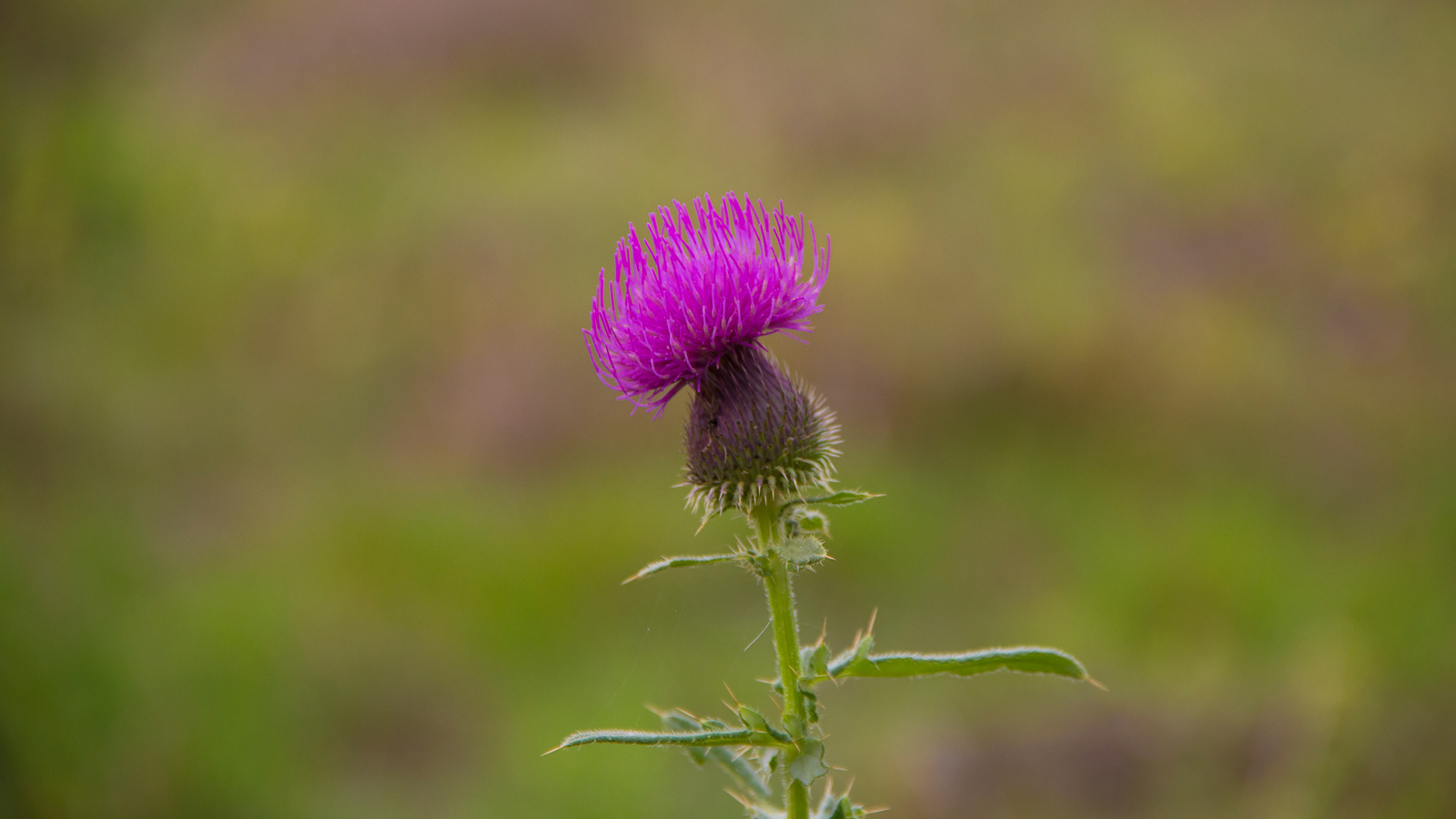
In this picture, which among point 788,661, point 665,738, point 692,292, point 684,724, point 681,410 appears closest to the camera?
point 665,738

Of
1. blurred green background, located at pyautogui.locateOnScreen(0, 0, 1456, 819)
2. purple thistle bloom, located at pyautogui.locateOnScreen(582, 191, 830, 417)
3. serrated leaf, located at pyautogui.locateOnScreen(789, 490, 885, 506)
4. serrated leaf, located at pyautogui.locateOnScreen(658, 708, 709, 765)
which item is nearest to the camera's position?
serrated leaf, located at pyautogui.locateOnScreen(789, 490, 885, 506)

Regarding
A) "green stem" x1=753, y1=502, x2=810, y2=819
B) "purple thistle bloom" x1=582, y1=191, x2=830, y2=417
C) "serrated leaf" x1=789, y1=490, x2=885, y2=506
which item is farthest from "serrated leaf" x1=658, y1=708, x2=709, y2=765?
"purple thistle bloom" x1=582, y1=191, x2=830, y2=417

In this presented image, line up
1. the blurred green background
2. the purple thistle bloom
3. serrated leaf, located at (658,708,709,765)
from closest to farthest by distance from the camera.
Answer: serrated leaf, located at (658,708,709,765) < the purple thistle bloom < the blurred green background

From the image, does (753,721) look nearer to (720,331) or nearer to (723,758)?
(723,758)

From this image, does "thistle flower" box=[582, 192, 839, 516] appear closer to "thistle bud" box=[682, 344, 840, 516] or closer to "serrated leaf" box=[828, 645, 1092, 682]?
"thistle bud" box=[682, 344, 840, 516]

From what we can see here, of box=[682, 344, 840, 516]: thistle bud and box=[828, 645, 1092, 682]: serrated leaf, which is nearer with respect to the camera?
box=[828, 645, 1092, 682]: serrated leaf

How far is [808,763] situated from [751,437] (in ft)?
2.55

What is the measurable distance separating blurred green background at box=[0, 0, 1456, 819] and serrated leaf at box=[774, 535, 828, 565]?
99.9 inches

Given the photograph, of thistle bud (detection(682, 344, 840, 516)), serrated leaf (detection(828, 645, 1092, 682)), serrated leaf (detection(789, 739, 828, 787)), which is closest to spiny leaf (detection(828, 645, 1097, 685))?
serrated leaf (detection(828, 645, 1092, 682))

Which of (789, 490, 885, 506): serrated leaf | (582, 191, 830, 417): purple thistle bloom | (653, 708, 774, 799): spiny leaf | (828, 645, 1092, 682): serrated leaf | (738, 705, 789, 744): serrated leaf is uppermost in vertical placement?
(582, 191, 830, 417): purple thistle bloom

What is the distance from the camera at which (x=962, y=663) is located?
1909 millimetres

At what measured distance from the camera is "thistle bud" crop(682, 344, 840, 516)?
236 centimetres

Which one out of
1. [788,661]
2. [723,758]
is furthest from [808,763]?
[723,758]

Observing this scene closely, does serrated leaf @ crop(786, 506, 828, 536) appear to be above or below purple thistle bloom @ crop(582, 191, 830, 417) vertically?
below
